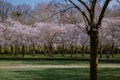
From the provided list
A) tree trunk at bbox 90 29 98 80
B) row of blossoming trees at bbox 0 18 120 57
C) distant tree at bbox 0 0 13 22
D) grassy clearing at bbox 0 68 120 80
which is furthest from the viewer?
distant tree at bbox 0 0 13 22

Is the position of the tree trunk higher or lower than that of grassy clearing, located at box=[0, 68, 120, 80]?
higher

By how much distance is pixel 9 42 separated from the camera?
218 ft

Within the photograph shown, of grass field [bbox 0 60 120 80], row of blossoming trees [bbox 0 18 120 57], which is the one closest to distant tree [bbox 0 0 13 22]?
row of blossoming trees [bbox 0 18 120 57]

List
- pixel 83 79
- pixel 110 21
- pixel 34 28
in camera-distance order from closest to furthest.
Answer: pixel 83 79
pixel 110 21
pixel 34 28

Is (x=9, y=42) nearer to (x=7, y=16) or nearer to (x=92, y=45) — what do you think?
(x=7, y=16)

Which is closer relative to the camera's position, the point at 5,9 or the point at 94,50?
the point at 94,50

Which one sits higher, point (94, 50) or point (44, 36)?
point (44, 36)

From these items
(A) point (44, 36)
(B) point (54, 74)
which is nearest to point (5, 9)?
(A) point (44, 36)

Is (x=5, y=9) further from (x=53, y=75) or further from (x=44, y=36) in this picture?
(x=53, y=75)

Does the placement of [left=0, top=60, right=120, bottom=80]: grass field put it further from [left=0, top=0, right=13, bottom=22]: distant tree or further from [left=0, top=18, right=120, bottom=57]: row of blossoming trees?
[left=0, top=0, right=13, bottom=22]: distant tree

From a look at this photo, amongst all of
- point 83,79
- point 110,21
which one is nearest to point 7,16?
point 110,21

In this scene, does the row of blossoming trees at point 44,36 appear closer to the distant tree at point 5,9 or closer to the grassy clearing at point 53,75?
the distant tree at point 5,9

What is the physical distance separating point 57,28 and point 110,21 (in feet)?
44.4

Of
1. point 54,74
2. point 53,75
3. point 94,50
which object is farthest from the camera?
point 54,74
